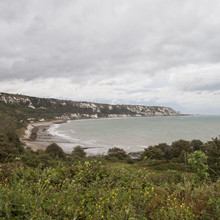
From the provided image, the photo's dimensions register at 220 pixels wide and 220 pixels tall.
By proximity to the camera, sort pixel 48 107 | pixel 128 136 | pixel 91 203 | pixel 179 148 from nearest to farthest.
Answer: pixel 91 203, pixel 179 148, pixel 128 136, pixel 48 107

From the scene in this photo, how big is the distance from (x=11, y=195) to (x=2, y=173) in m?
2.38

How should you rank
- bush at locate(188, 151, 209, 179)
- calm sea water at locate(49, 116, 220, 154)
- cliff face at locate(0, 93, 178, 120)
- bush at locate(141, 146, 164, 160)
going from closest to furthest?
bush at locate(188, 151, 209, 179), bush at locate(141, 146, 164, 160), calm sea water at locate(49, 116, 220, 154), cliff face at locate(0, 93, 178, 120)

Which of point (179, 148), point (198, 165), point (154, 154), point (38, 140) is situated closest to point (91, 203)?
point (198, 165)

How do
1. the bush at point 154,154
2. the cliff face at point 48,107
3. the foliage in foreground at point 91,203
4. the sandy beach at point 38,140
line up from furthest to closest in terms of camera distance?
the cliff face at point 48,107 → the sandy beach at point 38,140 → the bush at point 154,154 → the foliage in foreground at point 91,203

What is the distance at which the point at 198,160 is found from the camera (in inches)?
344

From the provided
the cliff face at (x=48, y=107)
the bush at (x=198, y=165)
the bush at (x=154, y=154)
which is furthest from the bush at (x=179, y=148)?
the cliff face at (x=48, y=107)

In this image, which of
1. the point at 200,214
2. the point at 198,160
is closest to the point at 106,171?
the point at 200,214

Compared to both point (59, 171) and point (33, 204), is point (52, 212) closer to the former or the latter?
point (33, 204)

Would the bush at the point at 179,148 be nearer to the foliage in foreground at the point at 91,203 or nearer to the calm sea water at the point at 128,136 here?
the calm sea water at the point at 128,136

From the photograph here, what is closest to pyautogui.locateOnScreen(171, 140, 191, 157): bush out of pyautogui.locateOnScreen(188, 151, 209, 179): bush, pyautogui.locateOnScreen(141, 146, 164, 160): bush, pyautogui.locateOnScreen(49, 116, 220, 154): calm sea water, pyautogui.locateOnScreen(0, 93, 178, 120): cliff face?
pyautogui.locateOnScreen(141, 146, 164, 160): bush

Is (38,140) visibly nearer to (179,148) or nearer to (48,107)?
(179,148)

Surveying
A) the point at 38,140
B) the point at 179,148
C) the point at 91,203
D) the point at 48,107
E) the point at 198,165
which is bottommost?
the point at 38,140

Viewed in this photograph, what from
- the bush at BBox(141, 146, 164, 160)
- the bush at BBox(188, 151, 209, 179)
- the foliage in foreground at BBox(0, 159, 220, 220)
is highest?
the foliage in foreground at BBox(0, 159, 220, 220)

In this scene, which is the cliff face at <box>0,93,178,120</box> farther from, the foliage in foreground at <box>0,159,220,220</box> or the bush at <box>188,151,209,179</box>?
the foliage in foreground at <box>0,159,220,220</box>
